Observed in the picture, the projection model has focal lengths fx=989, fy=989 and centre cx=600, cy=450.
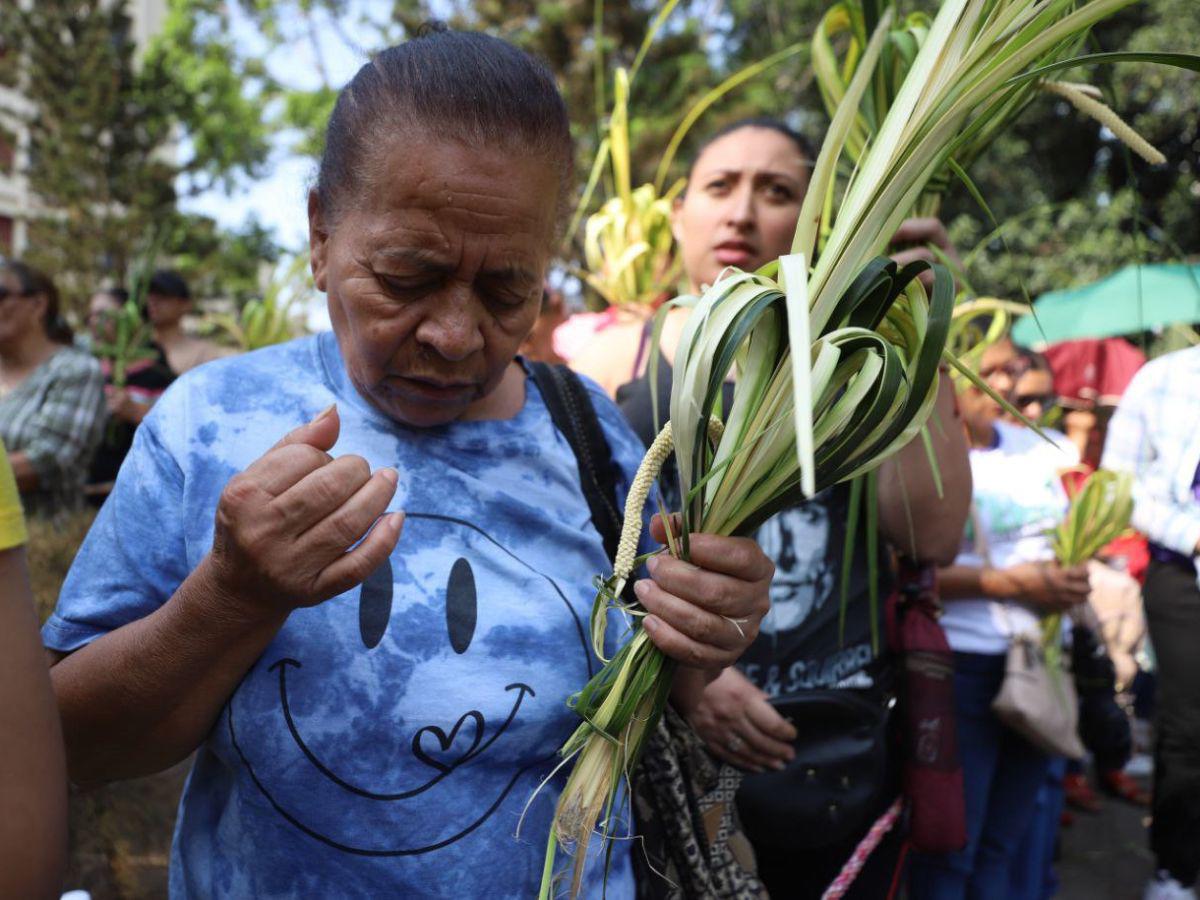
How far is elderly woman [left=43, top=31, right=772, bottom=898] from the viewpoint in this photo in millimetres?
1247

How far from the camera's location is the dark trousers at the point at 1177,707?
3.22 metres

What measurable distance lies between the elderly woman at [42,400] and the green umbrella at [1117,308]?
6.75 metres

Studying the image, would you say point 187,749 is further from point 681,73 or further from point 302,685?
point 681,73

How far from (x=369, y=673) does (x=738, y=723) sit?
923 millimetres

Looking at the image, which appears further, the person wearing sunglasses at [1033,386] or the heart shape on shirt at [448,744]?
the person wearing sunglasses at [1033,386]

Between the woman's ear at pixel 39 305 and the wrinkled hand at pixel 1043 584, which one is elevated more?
the woman's ear at pixel 39 305

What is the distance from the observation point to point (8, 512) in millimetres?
872

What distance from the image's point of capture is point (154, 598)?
51.7 inches

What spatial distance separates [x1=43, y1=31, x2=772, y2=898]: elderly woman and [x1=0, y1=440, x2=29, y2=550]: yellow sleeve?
279 mm

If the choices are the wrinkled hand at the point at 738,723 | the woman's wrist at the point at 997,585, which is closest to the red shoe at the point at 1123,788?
the woman's wrist at the point at 997,585

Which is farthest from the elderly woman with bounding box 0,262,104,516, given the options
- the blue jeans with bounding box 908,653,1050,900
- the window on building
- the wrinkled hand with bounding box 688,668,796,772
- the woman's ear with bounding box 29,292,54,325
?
the window on building

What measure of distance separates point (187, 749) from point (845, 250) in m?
1.07

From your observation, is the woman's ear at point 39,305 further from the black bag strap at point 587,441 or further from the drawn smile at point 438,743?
the drawn smile at point 438,743

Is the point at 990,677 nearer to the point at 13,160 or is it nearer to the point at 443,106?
the point at 443,106
